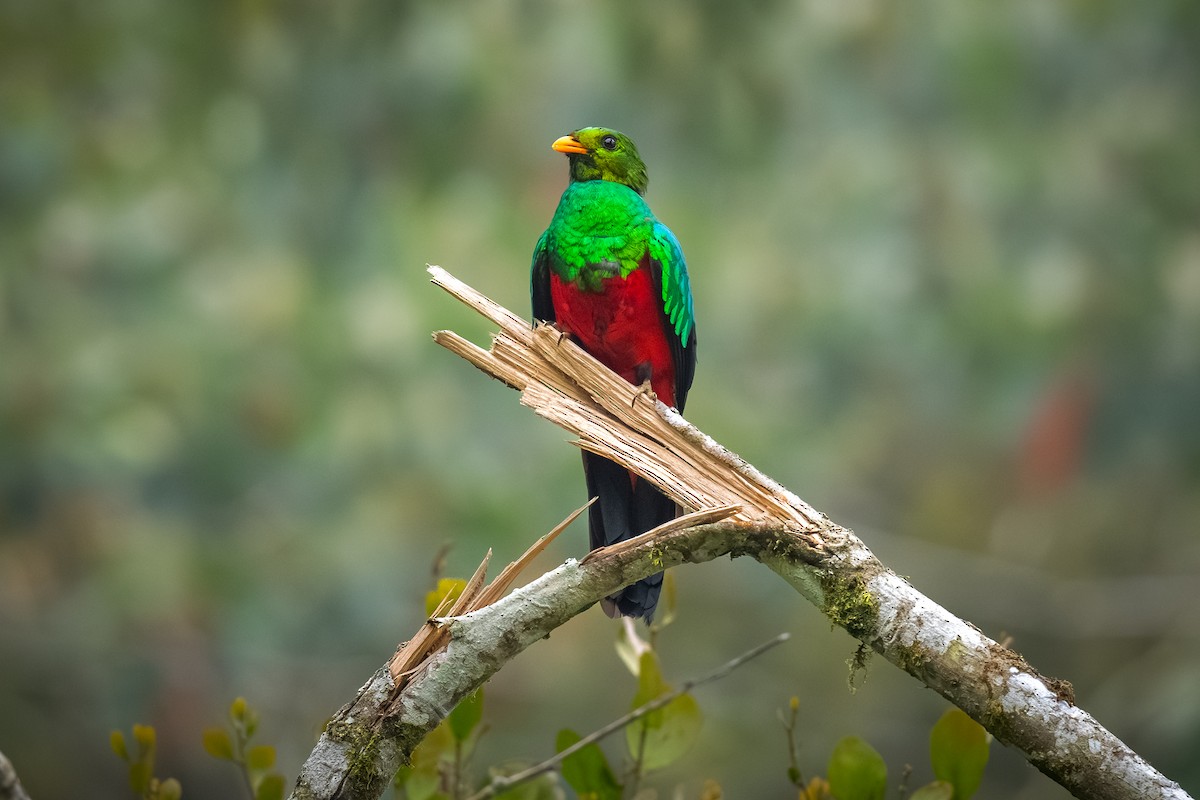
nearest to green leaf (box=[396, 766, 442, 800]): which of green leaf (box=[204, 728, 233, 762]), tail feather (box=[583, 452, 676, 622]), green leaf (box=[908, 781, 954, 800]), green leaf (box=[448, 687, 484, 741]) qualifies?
green leaf (box=[448, 687, 484, 741])

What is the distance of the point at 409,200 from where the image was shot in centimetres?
548

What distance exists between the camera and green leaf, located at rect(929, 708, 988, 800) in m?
2.44

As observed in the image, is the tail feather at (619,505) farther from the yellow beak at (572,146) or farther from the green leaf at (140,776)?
the green leaf at (140,776)

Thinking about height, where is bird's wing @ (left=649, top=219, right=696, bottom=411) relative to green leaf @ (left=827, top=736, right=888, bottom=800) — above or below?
above

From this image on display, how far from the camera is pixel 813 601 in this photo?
7.80ft

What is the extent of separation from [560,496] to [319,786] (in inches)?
122

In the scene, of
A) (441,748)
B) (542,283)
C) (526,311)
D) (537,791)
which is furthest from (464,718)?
(526,311)

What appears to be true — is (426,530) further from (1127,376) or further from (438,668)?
(1127,376)

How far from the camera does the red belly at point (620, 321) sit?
3209 millimetres

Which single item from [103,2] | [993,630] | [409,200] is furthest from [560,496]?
[103,2]

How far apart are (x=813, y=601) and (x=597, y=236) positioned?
4.40 feet

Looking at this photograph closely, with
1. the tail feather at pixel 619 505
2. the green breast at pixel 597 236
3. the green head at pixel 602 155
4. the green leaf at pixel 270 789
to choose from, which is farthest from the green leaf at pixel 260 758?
the green head at pixel 602 155

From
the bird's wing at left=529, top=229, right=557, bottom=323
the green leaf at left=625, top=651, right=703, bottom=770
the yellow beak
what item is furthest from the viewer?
the yellow beak

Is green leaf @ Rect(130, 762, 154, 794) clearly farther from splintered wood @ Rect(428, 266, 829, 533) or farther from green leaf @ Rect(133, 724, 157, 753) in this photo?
splintered wood @ Rect(428, 266, 829, 533)
